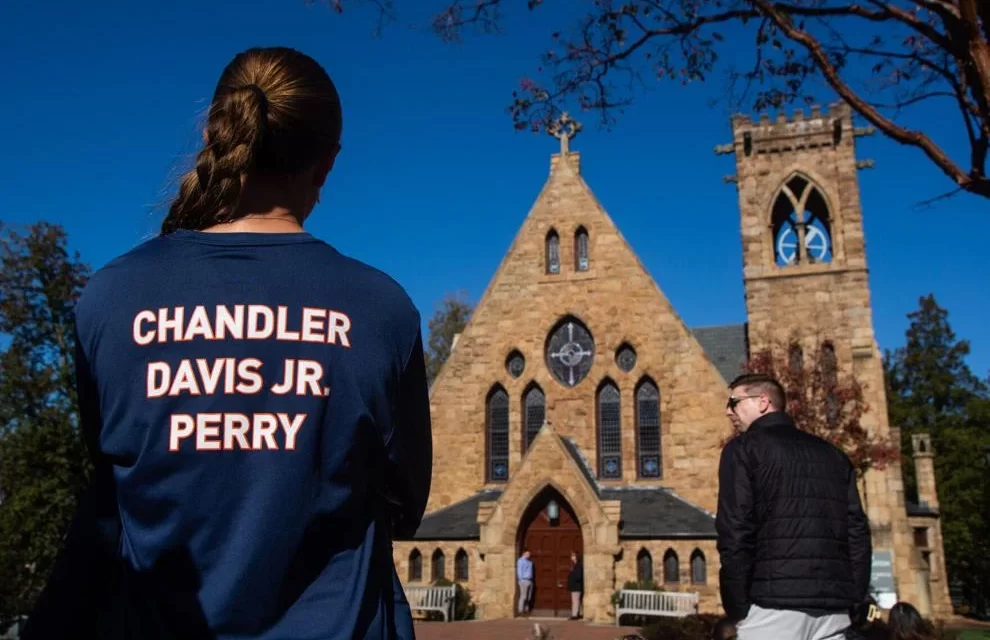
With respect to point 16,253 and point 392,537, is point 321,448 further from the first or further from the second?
point 16,253

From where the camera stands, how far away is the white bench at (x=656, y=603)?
21.0m

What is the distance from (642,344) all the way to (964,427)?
33.3 meters

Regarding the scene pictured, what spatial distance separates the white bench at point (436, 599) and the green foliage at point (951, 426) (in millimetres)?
24884

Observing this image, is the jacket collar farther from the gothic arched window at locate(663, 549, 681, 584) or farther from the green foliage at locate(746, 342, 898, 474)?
the green foliage at locate(746, 342, 898, 474)

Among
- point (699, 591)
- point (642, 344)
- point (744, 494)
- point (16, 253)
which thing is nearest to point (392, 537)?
point (744, 494)

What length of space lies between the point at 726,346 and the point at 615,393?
26.1 ft

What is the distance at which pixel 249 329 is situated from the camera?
5.80ft

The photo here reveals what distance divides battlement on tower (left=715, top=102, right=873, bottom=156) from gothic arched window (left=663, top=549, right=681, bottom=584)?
42.1ft

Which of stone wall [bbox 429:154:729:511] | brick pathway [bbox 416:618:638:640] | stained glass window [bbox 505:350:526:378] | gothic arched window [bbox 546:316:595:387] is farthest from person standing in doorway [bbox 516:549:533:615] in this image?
stained glass window [bbox 505:350:526:378]

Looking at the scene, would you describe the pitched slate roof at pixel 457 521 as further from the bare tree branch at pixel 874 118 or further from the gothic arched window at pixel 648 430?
the bare tree branch at pixel 874 118

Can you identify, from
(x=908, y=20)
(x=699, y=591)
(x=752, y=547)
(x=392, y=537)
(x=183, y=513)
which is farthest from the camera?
(x=699, y=591)

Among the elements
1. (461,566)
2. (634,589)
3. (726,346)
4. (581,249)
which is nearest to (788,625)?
(634,589)

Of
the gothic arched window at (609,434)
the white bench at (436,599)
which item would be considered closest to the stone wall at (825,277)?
the gothic arched window at (609,434)

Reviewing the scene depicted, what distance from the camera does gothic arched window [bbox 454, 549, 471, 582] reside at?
23.9m
